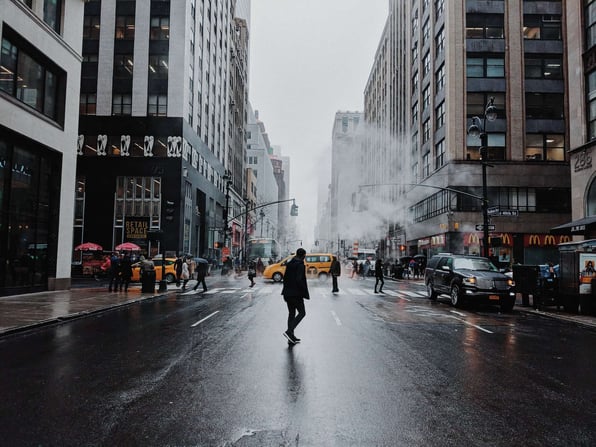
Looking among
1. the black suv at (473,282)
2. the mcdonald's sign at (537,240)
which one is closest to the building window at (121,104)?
the black suv at (473,282)

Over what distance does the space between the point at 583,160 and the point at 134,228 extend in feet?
105

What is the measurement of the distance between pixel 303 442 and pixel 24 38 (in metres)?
19.0

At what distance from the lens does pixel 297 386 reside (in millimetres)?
A: 5805

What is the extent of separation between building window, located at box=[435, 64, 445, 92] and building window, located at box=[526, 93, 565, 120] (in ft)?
23.9

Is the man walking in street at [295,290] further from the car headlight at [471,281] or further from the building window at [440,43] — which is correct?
the building window at [440,43]

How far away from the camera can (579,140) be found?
23.7 meters

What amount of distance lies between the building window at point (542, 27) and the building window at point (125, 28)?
34153 mm

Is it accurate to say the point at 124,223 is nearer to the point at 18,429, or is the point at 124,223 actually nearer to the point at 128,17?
the point at 128,17

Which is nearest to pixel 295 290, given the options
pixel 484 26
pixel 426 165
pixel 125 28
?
pixel 125 28

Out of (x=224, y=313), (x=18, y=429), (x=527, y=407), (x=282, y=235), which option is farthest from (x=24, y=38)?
(x=282, y=235)

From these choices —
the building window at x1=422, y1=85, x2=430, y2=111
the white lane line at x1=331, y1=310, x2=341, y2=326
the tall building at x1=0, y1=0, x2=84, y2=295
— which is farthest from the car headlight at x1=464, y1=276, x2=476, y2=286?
the building window at x1=422, y1=85, x2=430, y2=111

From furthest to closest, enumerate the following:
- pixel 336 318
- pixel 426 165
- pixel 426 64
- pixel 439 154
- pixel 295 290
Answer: pixel 426 64
pixel 426 165
pixel 439 154
pixel 336 318
pixel 295 290

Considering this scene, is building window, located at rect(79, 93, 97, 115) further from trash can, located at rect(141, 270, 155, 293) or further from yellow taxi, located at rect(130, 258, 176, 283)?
trash can, located at rect(141, 270, 155, 293)

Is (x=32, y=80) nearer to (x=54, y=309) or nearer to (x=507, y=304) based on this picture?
(x=54, y=309)
